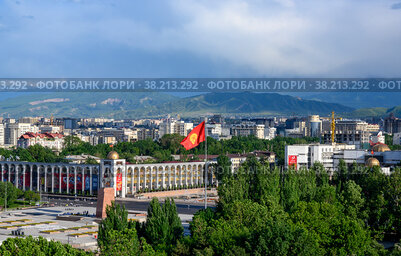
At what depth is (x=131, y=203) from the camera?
57156 mm

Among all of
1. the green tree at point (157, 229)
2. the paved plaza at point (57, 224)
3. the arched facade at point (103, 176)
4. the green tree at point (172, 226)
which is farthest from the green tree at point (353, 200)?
the arched facade at point (103, 176)

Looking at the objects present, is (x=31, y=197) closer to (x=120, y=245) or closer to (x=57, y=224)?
(x=57, y=224)

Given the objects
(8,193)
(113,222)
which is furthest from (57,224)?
(113,222)

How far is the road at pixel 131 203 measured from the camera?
Result: 51625 millimetres

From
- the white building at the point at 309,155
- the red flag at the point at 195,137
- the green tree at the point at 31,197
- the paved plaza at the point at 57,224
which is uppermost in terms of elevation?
the red flag at the point at 195,137

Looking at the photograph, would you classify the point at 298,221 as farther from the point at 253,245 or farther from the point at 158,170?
the point at 158,170

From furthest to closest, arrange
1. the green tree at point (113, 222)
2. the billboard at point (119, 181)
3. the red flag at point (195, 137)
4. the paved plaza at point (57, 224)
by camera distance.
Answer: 1. the billboard at point (119, 181)
2. the paved plaza at point (57, 224)
3. the red flag at point (195, 137)
4. the green tree at point (113, 222)

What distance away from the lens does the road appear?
169 ft

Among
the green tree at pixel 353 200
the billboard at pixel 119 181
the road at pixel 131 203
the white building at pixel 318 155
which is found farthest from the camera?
the billboard at pixel 119 181

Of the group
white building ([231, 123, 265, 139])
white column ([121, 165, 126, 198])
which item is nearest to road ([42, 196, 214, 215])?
white column ([121, 165, 126, 198])

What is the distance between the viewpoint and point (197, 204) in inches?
2183

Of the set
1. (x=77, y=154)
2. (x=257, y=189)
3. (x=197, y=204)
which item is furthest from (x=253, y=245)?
(x=77, y=154)

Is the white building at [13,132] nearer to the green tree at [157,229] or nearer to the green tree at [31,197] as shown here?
the green tree at [31,197]

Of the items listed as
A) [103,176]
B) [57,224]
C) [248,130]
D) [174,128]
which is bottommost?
[57,224]
